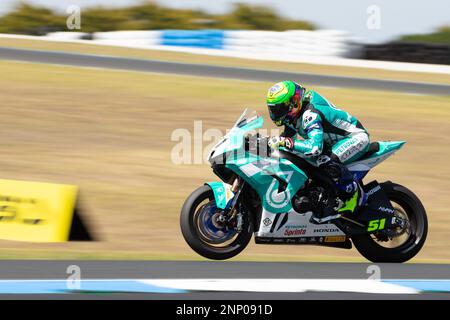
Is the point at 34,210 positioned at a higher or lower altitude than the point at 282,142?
lower

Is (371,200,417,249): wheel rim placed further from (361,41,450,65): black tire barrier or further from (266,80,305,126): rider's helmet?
(361,41,450,65): black tire barrier

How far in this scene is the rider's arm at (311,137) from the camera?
323 inches

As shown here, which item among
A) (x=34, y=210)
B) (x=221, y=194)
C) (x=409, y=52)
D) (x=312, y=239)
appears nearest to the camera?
(x=221, y=194)

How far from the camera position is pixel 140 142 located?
50.1 ft

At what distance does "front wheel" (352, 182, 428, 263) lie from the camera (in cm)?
870

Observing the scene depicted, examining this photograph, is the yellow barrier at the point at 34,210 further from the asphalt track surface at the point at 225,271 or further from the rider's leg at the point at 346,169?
Answer: the rider's leg at the point at 346,169

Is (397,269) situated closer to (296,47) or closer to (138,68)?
(138,68)

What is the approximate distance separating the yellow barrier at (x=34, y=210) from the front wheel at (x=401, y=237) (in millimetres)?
2913

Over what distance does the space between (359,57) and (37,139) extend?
742 inches

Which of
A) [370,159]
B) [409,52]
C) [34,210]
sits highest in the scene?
[409,52]

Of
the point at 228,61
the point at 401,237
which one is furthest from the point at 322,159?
the point at 228,61

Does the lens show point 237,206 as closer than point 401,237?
Yes

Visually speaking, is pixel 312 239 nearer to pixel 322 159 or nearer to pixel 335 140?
pixel 322 159

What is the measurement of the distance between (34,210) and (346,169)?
3117 mm
